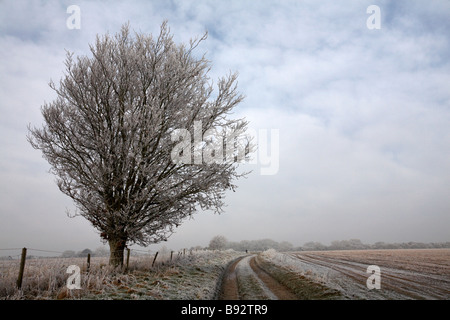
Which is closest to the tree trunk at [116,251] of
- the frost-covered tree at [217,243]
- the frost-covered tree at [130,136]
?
the frost-covered tree at [130,136]

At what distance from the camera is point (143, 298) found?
687 cm

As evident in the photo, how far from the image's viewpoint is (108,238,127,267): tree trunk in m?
10.6

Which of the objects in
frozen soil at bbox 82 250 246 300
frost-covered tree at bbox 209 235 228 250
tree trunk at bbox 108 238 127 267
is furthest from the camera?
frost-covered tree at bbox 209 235 228 250

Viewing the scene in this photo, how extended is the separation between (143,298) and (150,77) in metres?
8.13

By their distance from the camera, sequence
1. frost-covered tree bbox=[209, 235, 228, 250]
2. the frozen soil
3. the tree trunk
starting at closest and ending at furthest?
the frozen soil < the tree trunk < frost-covered tree bbox=[209, 235, 228, 250]

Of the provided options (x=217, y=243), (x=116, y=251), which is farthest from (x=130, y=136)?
(x=217, y=243)

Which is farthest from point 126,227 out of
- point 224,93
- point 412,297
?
point 412,297

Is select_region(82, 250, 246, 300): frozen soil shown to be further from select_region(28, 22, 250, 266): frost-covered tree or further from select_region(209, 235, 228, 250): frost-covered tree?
select_region(209, 235, 228, 250): frost-covered tree

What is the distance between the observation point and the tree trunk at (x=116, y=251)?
34.7 ft

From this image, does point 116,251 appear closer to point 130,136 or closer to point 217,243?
point 130,136

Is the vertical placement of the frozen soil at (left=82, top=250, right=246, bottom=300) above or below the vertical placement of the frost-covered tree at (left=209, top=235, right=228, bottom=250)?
above

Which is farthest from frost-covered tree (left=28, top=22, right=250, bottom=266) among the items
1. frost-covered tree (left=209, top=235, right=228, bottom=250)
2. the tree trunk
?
frost-covered tree (left=209, top=235, right=228, bottom=250)
